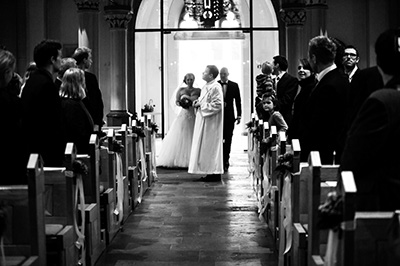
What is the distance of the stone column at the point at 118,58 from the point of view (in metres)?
16.7

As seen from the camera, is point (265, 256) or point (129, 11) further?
point (129, 11)

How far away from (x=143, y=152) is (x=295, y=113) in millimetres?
4645

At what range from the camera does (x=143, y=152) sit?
35.8 ft

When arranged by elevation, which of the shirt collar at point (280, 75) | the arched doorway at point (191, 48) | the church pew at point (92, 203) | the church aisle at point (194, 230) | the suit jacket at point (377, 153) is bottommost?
the church aisle at point (194, 230)

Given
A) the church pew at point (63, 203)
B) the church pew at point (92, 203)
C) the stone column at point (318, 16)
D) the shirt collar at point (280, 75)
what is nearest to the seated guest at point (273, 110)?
the shirt collar at point (280, 75)

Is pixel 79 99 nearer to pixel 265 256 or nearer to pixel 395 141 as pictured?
pixel 265 256

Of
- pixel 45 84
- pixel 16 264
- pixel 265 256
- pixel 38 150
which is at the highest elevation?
pixel 45 84

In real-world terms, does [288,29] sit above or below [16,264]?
above

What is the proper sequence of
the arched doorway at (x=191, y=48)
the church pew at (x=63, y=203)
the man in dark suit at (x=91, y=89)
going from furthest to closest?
the arched doorway at (x=191, y=48) → the man in dark suit at (x=91, y=89) → the church pew at (x=63, y=203)

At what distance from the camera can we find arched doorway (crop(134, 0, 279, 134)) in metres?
18.6

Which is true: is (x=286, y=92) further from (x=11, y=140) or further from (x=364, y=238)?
(x=364, y=238)

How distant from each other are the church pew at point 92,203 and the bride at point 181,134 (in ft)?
22.5

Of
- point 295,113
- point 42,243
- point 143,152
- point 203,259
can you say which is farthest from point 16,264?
point 143,152

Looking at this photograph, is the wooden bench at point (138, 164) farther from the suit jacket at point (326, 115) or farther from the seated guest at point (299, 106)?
the suit jacket at point (326, 115)
